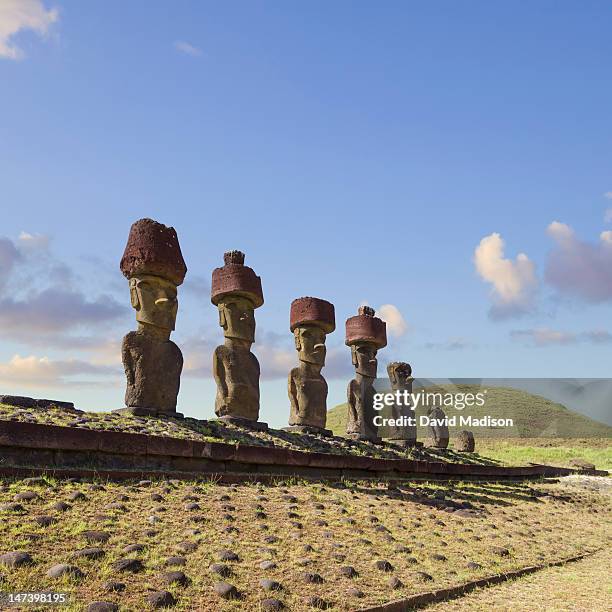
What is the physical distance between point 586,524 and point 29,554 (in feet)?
32.4

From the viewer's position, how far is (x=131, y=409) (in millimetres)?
10984

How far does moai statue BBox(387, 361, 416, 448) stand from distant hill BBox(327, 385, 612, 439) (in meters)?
18.9

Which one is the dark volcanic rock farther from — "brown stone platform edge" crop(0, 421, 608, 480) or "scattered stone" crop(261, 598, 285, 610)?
"brown stone platform edge" crop(0, 421, 608, 480)

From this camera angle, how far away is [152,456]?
27.2ft

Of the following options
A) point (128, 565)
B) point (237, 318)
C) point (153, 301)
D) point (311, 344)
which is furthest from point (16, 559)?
point (311, 344)

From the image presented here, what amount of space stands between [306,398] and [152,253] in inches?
224

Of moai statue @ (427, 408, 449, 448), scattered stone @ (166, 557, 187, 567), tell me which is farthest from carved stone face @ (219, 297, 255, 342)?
moai statue @ (427, 408, 449, 448)

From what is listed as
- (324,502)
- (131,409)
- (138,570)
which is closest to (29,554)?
(138,570)

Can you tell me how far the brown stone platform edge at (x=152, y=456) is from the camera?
716 cm

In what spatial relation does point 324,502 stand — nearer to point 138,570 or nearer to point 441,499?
point 441,499

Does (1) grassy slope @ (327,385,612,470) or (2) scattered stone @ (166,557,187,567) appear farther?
(1) grassy slope @ (327,385,612,470)

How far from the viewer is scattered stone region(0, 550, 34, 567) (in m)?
4.41

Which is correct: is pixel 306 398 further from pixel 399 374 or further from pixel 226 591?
pixel 226 591

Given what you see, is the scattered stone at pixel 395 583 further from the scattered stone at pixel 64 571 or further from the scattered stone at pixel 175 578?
the scattered stone at pixel 64 571
